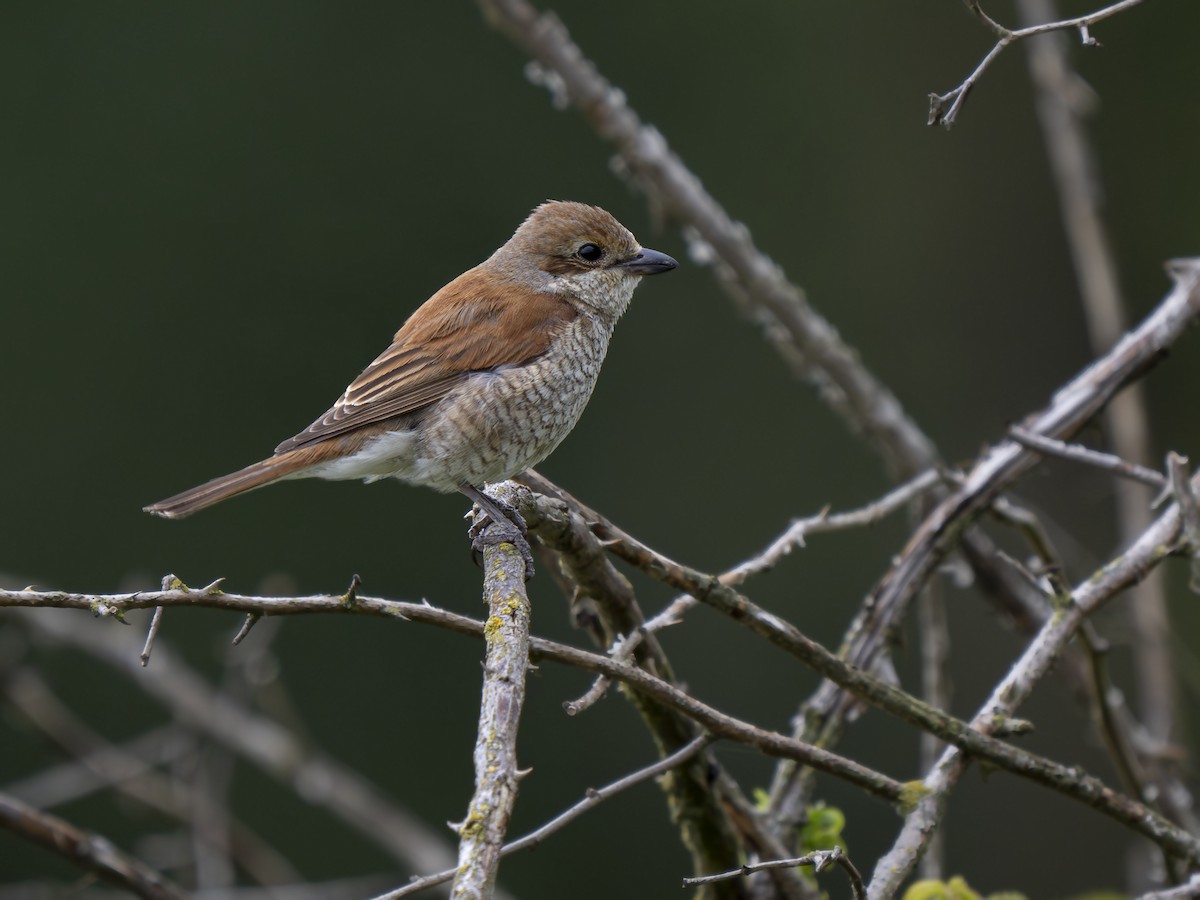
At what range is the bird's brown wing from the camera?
3.12m

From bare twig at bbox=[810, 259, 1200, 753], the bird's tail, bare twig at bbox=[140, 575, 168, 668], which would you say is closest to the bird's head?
the bird's tail

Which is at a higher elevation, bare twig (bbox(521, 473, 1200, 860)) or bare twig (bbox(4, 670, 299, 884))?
bare twig (bbox(521, 473, 1200, 860))

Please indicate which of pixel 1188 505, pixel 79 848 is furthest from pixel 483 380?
pixel 1188 505

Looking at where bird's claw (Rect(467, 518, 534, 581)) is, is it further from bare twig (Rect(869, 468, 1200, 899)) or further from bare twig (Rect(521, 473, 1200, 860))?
bare twig (Rect(869, 468, 1200, 899))

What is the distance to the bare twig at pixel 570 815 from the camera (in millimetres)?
1484

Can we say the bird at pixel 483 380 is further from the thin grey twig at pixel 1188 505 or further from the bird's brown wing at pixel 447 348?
the thin grey twig at pixel 1188 505

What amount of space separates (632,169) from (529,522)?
1.36 m

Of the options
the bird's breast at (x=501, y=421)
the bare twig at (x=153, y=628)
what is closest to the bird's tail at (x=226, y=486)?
the bird's breast at (x=501, y=421)

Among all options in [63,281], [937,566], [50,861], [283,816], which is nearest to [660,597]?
[283,816]

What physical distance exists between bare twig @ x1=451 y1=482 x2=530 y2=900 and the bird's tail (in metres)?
0.98

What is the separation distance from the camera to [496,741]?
1451 mm

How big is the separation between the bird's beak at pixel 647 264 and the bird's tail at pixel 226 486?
3.42ft

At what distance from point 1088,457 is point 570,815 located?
110cm

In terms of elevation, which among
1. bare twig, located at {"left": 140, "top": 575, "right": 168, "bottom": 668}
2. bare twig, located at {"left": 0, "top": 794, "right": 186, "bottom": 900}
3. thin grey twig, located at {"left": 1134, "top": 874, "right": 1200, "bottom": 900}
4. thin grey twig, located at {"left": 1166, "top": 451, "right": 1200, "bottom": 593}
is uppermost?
thin grey twig, located at {"left": 1166, "top": 451, "right": 1200, "bottom": 593}
